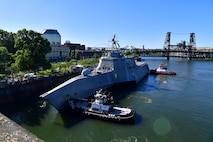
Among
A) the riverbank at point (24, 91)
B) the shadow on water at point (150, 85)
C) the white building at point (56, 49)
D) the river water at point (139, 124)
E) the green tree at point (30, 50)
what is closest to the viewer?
the river water at point (139, 124)

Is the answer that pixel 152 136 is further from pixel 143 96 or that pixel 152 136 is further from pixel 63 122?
pixel 143 96

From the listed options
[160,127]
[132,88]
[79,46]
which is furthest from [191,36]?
[160,127]

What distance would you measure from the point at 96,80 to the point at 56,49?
6535 cm

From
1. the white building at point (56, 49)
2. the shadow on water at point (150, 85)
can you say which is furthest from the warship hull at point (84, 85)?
the white building at point (56, 49)

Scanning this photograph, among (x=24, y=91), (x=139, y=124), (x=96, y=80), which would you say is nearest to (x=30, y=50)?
(x=24, y=91)

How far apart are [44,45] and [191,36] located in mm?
155635

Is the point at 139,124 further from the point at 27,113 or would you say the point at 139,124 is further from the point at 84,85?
the point at 27,113

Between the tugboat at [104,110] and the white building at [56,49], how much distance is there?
67439mm

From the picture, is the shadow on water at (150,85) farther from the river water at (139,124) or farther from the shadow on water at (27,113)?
the shadow on water at (27,113)

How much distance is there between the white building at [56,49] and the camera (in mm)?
93075

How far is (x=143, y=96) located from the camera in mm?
35750

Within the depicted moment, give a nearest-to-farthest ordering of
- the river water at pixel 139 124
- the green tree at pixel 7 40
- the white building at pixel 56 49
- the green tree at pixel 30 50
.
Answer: the river water at pixel 139 124, the green tree at pixel 30 50, the green tree at pixel 7 40, the white building at pixel 56 49

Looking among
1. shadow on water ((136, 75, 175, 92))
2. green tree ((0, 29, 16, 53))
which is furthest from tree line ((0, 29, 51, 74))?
shadow on water ((136, 75, 175, 92))

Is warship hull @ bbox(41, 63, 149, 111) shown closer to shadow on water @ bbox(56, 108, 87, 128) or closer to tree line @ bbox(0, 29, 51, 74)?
shadow on water @ bbox(56, 108, 87, 128)
